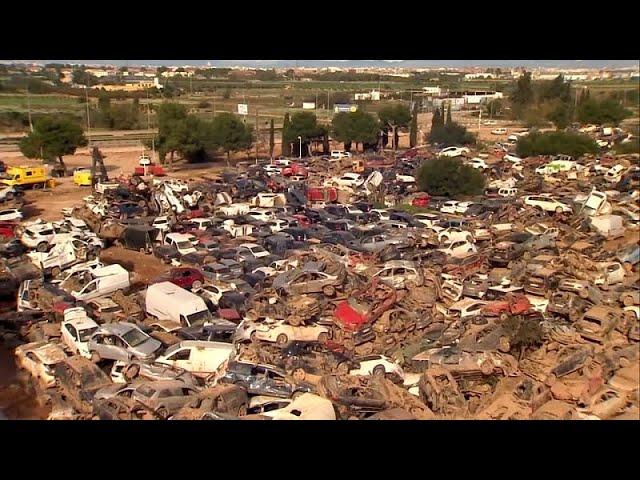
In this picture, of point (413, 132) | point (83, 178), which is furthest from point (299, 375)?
point (413, 132)

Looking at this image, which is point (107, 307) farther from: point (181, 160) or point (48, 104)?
point (48, 104)

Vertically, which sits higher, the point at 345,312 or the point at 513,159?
the point at 513,159

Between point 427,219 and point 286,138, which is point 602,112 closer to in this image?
point 427,219

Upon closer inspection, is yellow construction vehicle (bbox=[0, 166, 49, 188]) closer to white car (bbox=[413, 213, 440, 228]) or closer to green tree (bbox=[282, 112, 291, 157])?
green tree (bbox=[282, 112, 291, 157])

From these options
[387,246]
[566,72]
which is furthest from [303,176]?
[566,72]

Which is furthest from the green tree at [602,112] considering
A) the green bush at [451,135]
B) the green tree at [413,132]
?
the green tree at [413,132]

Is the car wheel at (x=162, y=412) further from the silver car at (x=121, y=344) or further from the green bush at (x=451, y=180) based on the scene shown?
the green bush at (x=451, y=180)
